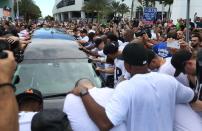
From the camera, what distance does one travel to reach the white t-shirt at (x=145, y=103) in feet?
11.0

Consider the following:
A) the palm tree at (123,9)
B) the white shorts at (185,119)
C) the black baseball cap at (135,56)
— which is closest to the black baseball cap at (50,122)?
the black baseball cap at (135,56)

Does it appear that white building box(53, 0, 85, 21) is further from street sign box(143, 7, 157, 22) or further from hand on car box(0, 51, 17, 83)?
hand on car box(0, 51, 17, 83)

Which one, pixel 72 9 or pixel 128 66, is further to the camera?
pixel 72 9

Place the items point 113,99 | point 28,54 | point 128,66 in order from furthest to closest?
point 28,54
point 128,66
point 113,99

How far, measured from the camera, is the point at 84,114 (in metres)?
3.37

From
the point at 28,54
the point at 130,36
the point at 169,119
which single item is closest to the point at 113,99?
the point at 169,119

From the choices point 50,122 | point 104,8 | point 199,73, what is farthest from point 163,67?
point 104,8

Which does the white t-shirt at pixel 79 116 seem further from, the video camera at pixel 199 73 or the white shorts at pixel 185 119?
the video camera at pixel 199 73

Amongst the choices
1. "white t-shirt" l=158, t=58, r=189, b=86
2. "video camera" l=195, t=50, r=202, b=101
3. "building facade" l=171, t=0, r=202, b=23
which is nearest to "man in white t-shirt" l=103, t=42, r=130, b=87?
"white t-shirt" l=158, t=58, r=189, b=86

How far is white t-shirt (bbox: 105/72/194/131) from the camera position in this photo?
11.0 ft

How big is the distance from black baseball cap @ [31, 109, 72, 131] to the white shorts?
115 centimetres

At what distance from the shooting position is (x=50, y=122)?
9.23 ft

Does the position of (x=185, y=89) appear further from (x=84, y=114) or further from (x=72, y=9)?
(x=72, y=9)

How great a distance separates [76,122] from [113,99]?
324mm
